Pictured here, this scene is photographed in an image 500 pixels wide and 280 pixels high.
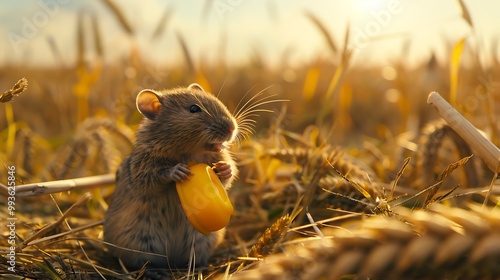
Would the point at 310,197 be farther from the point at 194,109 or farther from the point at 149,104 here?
the point at 149,104

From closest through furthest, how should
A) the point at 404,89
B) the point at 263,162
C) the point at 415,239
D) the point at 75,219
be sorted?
the point at 415,239
the point at 75,219
the point at 263,162
the point at 404,89

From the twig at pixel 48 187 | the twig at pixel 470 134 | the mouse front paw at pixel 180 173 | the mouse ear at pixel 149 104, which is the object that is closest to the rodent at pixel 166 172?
the mouse ear at pixel 149 104

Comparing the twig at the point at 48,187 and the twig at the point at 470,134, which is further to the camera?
the twig at the point at 48,187

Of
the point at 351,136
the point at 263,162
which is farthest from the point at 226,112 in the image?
the point at 351,136

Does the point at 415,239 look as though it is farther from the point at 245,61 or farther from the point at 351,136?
the point at 245,61

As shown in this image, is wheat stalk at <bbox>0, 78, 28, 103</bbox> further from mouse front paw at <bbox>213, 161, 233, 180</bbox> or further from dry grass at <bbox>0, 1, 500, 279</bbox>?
mouse front paw at <bbox>213, 161, 233, 180</bbox>

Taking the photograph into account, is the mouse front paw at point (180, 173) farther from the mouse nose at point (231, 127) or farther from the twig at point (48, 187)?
the twig at point (48, 187)
